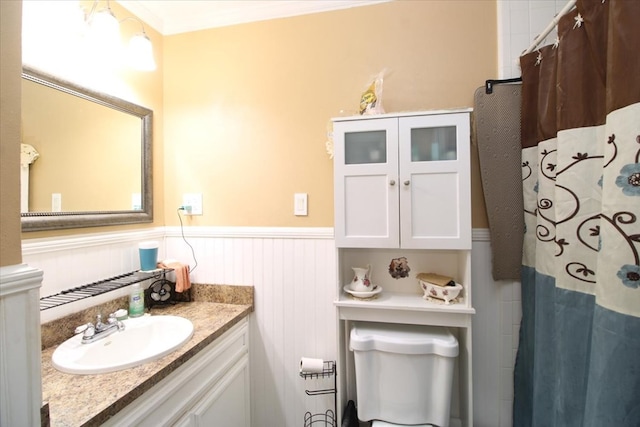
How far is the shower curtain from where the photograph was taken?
689 millimetres

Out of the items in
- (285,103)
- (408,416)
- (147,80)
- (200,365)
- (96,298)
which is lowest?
(408,416)

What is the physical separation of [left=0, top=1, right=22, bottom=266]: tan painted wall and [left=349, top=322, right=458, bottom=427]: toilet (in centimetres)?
113

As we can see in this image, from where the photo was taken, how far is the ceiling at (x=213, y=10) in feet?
4.90

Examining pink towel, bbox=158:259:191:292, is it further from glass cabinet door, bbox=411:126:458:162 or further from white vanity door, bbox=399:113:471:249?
glass cabinet door, bbox=411:126:458:162

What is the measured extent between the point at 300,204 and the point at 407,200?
23.2 inches

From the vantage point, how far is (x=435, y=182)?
1.18 meters

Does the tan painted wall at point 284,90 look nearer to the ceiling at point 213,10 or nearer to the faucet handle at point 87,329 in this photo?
the ceiling at point 213,10

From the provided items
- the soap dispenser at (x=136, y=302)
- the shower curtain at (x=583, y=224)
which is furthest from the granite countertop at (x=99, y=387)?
the shower curtain at (x=583, y=224)

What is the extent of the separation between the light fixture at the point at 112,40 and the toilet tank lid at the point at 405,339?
1674mm

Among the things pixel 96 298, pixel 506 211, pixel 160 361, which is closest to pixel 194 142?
pixel 96 298

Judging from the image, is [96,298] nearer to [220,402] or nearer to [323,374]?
[220,402]

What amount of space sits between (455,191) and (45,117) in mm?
1702

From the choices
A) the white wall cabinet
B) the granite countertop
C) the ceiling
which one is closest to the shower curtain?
the white wall cabinet

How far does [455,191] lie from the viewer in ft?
3.81
